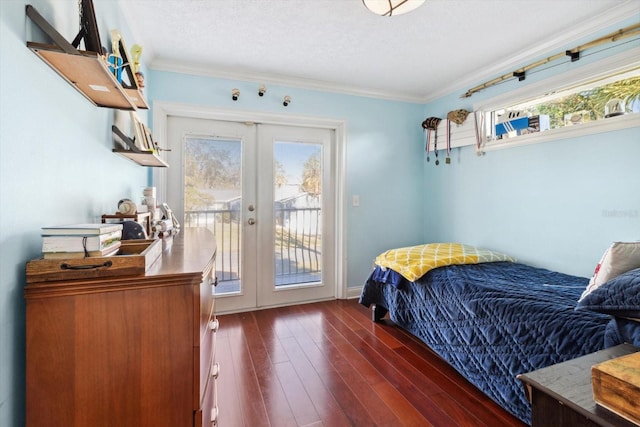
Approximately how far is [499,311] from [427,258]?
788 millimetres

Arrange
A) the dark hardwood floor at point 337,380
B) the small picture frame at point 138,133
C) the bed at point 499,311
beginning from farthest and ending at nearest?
the small picture frame at point 138,133, the dark hardwood floor at point 337,380, the bed at point 499,311

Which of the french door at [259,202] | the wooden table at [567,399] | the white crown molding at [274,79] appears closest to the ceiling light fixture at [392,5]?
the white crown molding at [274,79]

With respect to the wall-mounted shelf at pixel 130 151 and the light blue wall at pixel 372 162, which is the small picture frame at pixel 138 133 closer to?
the wall-mounted shelf at pixel 130 151

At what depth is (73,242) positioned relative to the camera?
0.85m

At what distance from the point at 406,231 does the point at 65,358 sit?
3.44 metres

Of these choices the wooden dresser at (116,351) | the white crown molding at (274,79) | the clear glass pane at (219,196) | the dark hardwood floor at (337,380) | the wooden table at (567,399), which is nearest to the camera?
the wooden table at (567,399)

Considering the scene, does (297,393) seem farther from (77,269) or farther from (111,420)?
(77,269)

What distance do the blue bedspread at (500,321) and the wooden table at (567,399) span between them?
590 millimetres

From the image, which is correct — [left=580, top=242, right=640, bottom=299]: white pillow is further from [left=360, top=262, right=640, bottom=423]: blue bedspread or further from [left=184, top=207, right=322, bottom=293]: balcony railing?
[left=184, top=207, right=322, bottom=293]: balcony railing

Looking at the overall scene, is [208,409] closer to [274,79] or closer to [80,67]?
[80,67]

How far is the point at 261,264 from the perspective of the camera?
317cm

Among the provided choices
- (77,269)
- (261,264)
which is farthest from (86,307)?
(261,264)

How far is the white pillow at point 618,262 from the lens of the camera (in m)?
1.36

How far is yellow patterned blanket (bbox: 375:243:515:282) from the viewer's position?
2305 mm
